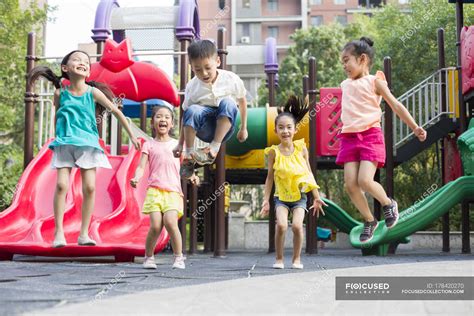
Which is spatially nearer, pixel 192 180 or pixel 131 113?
pixel 192 180

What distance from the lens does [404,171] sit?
1922 cm

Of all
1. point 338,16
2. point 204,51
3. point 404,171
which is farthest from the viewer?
point 338,16

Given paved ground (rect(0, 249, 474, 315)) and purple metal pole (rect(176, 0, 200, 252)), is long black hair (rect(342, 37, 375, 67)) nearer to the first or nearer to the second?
paved ground (rect(0, 249, 474, 315))

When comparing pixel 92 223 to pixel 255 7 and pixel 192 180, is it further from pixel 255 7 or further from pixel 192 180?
pixel 255 7

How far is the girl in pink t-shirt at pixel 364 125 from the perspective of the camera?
4781 mm

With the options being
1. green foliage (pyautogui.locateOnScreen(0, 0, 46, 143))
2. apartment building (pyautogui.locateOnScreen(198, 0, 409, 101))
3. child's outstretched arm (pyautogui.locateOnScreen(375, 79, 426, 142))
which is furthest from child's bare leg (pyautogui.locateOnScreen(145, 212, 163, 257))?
apartment building (pyautogui.locateOnScreen(198, 0, 409, 101))

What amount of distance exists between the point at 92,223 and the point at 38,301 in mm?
4887

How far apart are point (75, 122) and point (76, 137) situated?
135 mm

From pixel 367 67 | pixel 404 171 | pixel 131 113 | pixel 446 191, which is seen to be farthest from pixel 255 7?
pixel 367 67

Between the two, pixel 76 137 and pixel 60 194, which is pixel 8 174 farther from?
pixel 76 137

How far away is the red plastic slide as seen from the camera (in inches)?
285

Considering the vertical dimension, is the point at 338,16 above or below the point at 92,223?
above

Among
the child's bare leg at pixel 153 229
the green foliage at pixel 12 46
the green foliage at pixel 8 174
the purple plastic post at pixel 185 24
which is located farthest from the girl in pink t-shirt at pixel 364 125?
the green foliage at pixel 12 46

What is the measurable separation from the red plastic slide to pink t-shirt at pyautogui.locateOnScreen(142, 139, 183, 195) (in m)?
1.68
